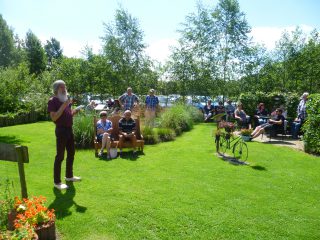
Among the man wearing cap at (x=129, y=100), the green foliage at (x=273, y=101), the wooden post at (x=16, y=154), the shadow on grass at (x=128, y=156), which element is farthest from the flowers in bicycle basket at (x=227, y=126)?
the green foliage at (x=273, y=101)

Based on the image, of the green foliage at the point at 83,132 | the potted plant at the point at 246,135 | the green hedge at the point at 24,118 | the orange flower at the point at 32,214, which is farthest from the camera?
the green hedge at the point at 24,118

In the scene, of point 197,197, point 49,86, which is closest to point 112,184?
point 197,197

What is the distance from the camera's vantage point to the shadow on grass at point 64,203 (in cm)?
451

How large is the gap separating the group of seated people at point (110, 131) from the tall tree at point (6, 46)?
41026 mm

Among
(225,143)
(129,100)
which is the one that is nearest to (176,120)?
(129,100)

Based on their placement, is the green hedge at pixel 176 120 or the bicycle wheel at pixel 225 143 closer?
the bicycle wheel at pixel 225 143

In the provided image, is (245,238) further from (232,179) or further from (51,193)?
(51,193)

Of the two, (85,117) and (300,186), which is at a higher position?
(85,117)

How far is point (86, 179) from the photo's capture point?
6141mm

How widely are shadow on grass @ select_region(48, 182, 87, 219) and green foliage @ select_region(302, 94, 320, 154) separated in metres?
6.88

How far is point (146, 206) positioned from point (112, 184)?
1.26 metres

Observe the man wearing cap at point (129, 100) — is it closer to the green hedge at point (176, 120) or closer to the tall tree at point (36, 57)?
the green hedge at point (176, 120)

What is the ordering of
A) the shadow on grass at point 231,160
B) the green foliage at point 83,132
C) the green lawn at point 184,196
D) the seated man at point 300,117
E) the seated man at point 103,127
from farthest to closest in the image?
the seated man at point 300,117 < the green foliage at point 83,132 < the seated man at point 103,127 < the shadow on grass at point 231,160 < the green lawn at point 184,196

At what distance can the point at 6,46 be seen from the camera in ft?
145
